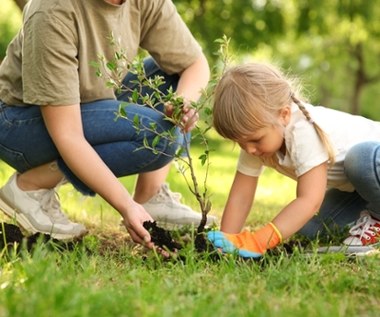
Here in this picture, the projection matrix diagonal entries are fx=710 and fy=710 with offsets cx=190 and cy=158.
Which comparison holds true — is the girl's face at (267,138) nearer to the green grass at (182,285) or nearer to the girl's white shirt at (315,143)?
the girl's white shirt at (315,143)

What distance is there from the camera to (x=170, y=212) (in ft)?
11.9

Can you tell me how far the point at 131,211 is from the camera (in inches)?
110

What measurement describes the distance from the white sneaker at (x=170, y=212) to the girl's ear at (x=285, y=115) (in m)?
0.87

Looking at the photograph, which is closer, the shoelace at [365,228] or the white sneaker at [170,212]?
the shoelace at [365,228]

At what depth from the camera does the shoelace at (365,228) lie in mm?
3100

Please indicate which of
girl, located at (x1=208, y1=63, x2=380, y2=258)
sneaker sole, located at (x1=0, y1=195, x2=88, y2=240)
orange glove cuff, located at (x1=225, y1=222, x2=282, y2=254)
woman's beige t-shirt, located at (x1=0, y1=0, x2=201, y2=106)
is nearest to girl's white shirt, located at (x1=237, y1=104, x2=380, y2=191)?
girl, located at (x1=208, y1=63, x2=380, y2=258)

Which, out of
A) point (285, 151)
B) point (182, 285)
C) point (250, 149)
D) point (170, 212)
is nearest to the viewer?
point (182, 285)

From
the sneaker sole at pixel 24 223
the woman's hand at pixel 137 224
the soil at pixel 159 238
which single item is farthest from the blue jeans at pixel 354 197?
the sneaker sole at pixel 24 223

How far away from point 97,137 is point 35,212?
1.46 feet

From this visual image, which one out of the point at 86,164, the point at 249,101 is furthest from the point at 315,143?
the point at 86,164

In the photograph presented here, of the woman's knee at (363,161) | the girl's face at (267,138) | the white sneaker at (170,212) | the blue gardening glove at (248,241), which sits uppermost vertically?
the girl's face at (267,138)

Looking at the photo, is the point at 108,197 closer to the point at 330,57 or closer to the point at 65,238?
the point at 65,238

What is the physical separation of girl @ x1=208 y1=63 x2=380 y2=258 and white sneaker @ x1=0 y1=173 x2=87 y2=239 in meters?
0.72

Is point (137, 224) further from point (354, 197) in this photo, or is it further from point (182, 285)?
point (354, 197)
